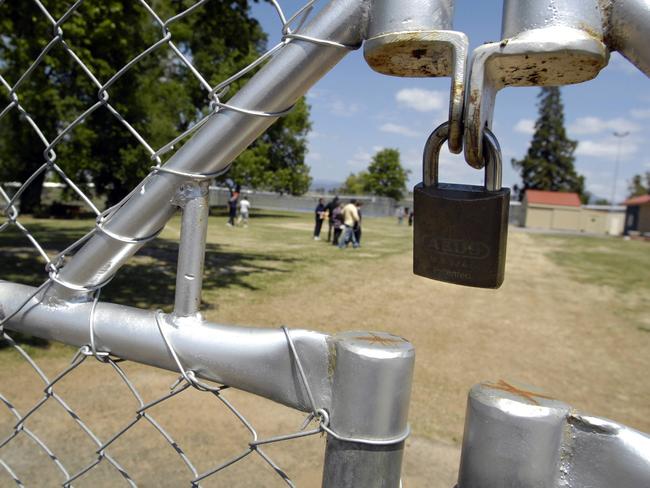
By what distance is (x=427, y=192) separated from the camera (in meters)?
0.69

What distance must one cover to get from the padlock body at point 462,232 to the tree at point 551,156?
6837 cm

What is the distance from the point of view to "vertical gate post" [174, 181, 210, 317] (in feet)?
2.69

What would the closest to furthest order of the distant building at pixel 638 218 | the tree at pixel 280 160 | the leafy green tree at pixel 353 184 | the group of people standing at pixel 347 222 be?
the group of people standing at pixel 347 222 → the tree at pixel 280 160 → the distant building at pixel 638 218 → the leafy green tree at pixel 353 184

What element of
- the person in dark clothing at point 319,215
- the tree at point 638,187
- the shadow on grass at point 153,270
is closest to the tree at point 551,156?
the tree at point 638,187

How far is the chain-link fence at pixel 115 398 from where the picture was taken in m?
0.81

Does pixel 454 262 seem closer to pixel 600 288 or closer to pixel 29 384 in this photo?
pixel 29 384

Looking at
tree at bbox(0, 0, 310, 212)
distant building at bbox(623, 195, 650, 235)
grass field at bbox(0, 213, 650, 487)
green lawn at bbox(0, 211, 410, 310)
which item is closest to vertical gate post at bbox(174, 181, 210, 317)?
tree at bbox(0, 0, 310, 212)

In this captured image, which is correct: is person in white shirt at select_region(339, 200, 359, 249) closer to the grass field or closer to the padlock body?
the grass field

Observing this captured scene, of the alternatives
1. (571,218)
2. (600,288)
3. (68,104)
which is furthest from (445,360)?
(571,218)

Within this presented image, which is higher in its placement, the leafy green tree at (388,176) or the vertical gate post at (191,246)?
the leafy green tree at (388,176)

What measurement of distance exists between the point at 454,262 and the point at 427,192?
10cm

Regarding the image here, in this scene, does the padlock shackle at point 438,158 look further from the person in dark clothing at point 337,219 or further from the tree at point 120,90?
the person in dark clothing at point 337,219

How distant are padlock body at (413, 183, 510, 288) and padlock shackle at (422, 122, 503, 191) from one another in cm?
1

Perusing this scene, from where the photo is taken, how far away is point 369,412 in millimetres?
660
